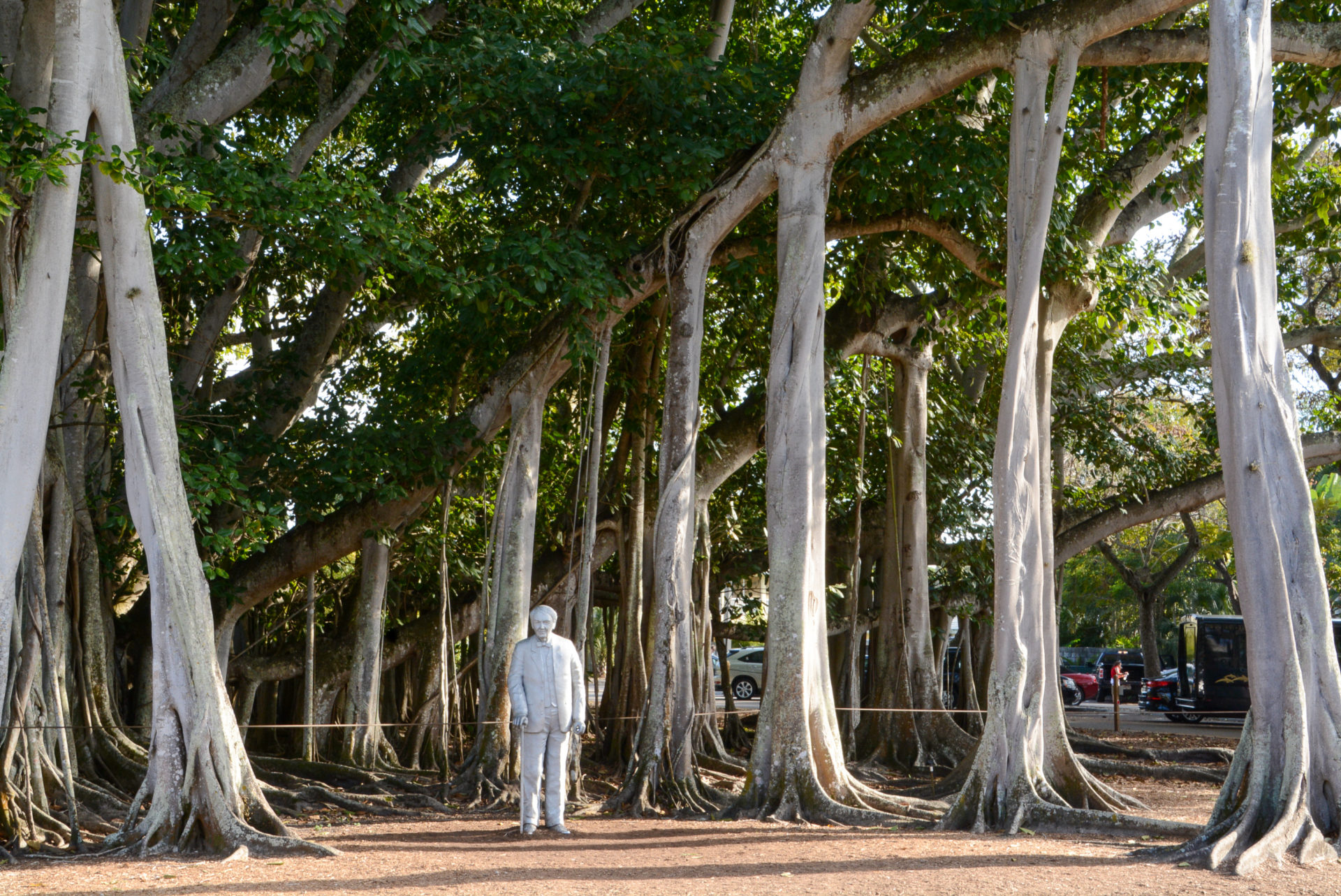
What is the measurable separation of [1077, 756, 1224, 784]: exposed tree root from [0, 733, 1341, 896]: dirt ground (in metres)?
4.47

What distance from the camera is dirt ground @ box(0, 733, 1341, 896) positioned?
476cm

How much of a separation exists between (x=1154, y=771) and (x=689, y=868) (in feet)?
21.1

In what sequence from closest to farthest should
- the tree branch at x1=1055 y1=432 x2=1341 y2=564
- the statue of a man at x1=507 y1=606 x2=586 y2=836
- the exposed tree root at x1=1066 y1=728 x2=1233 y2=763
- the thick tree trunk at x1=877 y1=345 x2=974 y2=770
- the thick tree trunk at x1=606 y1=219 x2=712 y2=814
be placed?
the statue of a man at x1=507 y1=606 x2=586 y2=836
the thick tree trunk at x1=606 y1=219 x2=712 y2=814
the thick tree trunk at x1=877 y1=345 x2=974 y2=770
the exposed tree root at x1=1066 y1=728 x2=1233 y2=763
the tree branch at x1=1055 y1=432 x2=1341 y2=564

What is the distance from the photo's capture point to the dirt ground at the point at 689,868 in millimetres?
4762

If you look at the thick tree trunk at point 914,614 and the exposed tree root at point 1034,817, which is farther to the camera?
the thick tree trunk at point 914,614

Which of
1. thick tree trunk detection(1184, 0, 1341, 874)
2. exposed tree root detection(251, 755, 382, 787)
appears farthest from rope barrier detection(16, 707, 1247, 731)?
thick tree trunk detection(1184, 0, 1341, 874)

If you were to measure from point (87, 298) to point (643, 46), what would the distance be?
13.9 feet

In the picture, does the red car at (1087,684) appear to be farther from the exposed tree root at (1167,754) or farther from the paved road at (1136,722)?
the exposed tree root at (1167,754)

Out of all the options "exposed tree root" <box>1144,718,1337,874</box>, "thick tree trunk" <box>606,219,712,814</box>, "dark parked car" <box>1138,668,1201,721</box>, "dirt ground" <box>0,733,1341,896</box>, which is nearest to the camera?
"dirt ground" <box>0,733,1341,896</box>

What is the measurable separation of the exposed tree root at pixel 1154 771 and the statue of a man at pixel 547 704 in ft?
17.1

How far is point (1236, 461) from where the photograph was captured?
548 centimetres

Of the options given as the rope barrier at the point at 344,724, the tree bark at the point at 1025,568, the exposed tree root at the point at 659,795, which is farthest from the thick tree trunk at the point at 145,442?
the tree bark at the point at 1025,568

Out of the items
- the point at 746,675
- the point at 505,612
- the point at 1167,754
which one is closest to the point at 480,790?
the point at 505,612

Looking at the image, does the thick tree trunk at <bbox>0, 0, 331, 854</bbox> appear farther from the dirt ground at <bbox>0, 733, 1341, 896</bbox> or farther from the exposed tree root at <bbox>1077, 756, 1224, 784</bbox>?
the exposed tree root at <bbox>1077, 756, 1224, 784</bbox>
